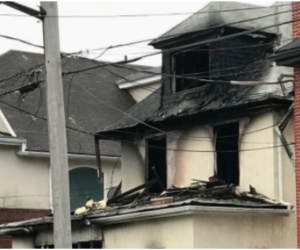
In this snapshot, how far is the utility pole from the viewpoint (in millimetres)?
14609

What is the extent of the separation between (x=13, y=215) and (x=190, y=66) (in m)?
7.83

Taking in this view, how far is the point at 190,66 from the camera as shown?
23531 millimetres

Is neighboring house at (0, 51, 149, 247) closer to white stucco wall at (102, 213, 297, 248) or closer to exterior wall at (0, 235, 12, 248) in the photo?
exterior wall at (0, 235, 12, 248)

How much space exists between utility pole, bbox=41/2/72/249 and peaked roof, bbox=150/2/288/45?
25.7 feet

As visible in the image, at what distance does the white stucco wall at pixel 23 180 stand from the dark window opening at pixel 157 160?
5.32 m

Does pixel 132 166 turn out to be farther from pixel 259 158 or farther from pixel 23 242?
pixel 259 158

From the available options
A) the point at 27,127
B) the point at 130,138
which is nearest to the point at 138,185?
the point at 130,138

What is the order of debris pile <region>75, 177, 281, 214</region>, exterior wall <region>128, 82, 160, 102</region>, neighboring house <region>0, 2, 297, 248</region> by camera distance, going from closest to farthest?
neighboring house <region>0, 2, 297, 248</region>, debris pile <region>75, 177, 281, 214</region>, exterior wall <region>128, 82, 160, 102</region>

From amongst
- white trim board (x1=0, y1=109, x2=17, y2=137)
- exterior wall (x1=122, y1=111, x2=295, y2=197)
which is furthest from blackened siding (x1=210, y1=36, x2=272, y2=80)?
white trim board (x1=0, y1=109, x2=17, y2=137)

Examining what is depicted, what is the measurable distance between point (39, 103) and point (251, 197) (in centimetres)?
1064

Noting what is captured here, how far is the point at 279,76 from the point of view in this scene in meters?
→ 20.9

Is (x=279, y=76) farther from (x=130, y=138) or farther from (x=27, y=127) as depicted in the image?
(x=27, y=127)

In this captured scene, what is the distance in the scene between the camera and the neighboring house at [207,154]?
19.5 metres

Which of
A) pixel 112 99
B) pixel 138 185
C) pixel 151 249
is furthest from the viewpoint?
pixel 112 99
